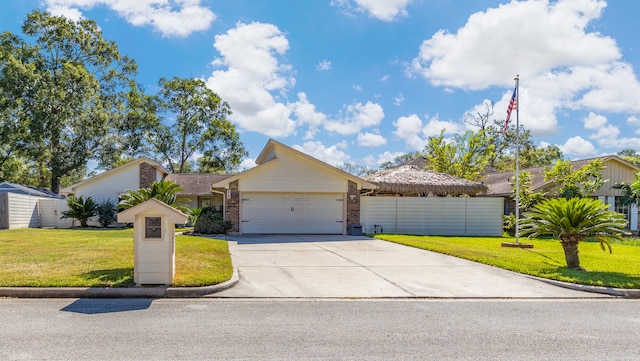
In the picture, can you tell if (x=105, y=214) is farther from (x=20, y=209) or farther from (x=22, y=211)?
(x=20, y=209)

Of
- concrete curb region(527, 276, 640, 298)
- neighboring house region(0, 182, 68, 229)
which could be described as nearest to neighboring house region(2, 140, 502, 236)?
neighboring house region(0, 182, 68, 229)

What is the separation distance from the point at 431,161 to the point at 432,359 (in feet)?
93.8

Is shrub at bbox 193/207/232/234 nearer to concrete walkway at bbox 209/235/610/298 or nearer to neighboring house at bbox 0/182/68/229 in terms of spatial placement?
concrete walkway at bbox 209/235/610/298

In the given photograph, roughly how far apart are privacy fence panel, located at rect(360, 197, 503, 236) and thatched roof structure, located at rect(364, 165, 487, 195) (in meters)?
1.06

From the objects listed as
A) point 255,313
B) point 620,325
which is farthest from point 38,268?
point 620,325

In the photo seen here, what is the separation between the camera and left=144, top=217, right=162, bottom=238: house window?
7.84m

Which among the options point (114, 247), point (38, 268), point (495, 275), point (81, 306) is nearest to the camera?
point (81, 306)

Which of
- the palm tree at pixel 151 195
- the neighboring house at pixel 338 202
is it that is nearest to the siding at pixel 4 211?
the neighboring house at pixel 338 202

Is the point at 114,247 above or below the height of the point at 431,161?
below

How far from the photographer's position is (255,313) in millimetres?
6359

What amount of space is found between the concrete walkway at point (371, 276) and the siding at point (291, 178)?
6029mm

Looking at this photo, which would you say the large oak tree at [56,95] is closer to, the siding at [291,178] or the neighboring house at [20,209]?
the neighboring house at [20,209]

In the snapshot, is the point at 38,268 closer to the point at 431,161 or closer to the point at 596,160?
the point at 596,160

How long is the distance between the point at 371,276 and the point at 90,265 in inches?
226
